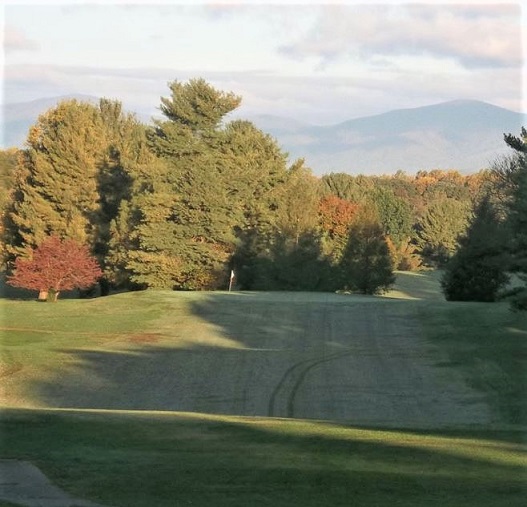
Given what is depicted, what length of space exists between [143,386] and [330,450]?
1617 centimetres

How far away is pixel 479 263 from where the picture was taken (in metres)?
49.3

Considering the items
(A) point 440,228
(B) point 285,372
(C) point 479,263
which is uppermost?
(A) point 440,228

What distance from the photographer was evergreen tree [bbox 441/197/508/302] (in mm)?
47500

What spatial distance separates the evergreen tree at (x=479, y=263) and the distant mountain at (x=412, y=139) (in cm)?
456

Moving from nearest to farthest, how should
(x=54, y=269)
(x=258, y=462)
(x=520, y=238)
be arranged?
(x=258, y=462), (x=520, y=238), (x=54, y=269)

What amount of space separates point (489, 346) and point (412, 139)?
215ft

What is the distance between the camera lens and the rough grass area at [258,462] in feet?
33.3

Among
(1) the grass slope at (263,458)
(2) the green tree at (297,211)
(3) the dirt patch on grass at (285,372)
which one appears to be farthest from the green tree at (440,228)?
(1) the grass slope at (263,458)

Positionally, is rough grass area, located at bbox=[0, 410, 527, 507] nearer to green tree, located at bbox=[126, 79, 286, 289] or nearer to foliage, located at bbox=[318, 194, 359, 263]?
green tree, located at bbox=[126, 79, 286, 289]

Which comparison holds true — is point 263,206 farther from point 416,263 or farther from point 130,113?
point 416,263

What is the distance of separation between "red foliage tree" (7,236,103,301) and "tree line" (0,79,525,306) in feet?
12.4

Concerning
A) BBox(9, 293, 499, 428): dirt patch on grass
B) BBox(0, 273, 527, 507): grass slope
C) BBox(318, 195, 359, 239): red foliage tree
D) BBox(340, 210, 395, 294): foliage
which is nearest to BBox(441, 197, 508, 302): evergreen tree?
BBox(9, 293, 499, 428): dirt patch on grass

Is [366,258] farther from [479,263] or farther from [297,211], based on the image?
[479,263]

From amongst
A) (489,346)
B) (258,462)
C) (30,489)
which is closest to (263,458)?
(258,462)
